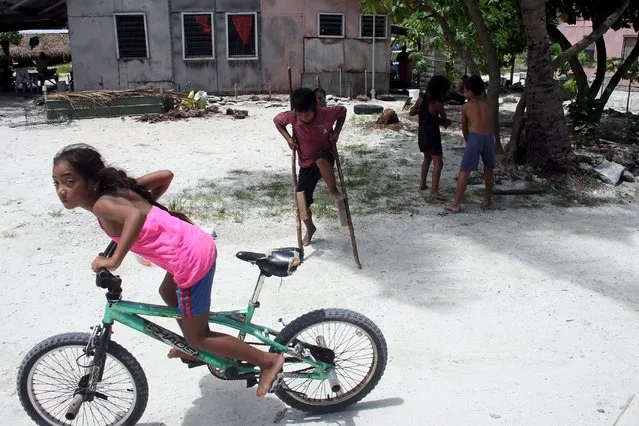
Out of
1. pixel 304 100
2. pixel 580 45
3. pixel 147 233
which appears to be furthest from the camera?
pixel 580 45

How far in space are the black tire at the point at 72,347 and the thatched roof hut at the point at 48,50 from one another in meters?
26.4

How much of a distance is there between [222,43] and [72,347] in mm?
15522

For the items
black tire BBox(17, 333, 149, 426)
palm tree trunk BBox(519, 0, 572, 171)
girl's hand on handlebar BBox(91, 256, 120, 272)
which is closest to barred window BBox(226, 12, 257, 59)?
palm tree trunk BBox(519, 0, 572, 171)

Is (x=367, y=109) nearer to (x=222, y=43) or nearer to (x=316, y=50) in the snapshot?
(x=316, y=50)

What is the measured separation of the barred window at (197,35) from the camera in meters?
17.1

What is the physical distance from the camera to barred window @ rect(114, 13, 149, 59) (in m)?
17.0

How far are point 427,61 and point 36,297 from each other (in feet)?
53.8

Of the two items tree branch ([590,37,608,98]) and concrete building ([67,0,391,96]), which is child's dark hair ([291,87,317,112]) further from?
concrete building ([67,0,391,96])

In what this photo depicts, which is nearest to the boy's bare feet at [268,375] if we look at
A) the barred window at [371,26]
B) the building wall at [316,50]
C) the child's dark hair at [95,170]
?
the child's dark hair at [95,170]

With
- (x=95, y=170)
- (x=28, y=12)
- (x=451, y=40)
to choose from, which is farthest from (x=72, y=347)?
(x=28, y=12)

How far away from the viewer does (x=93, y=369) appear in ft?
9.82

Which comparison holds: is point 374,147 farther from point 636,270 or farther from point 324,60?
point 324,60

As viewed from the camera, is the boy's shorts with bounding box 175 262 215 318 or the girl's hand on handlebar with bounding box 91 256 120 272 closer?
the girl's hand on handlebar with bounding box 91 256 120 272

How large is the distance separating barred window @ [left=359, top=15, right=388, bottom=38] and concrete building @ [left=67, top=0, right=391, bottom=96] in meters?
0.03
